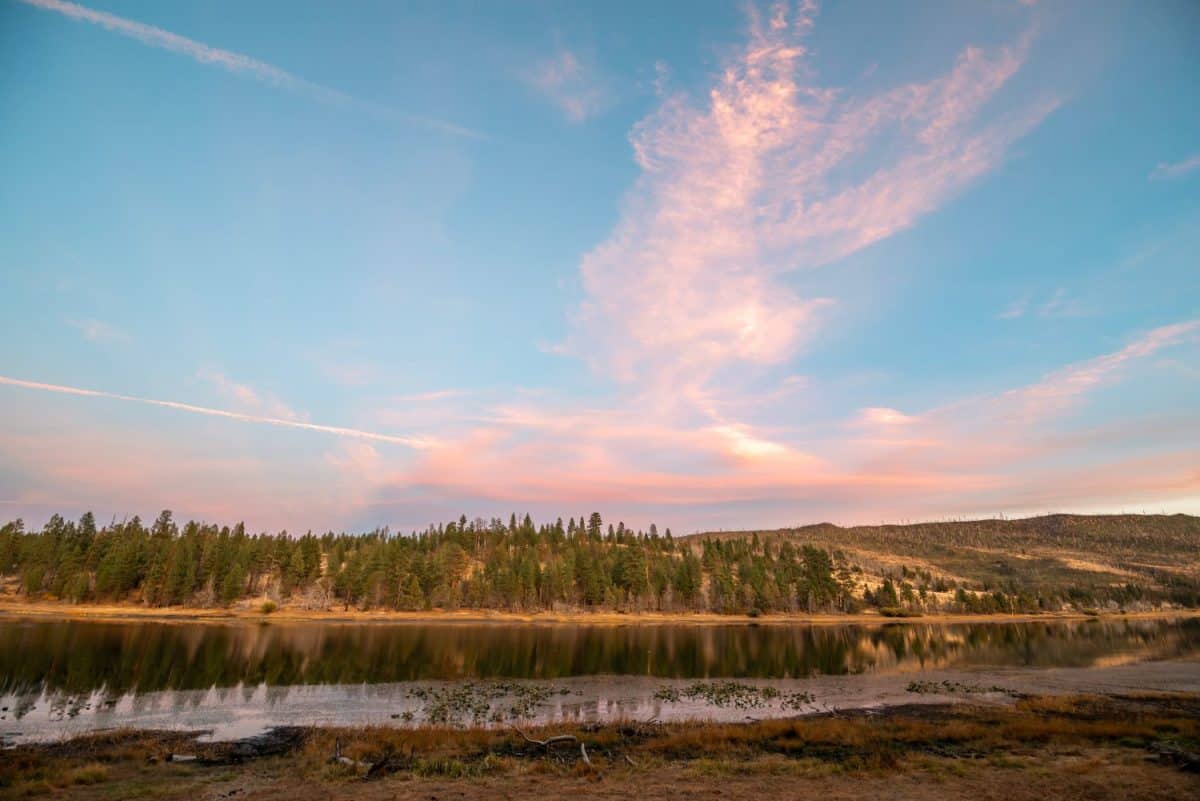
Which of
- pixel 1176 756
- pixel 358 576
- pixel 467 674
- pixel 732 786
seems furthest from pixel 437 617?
pixel 1176 756

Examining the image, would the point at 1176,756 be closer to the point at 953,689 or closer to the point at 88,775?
the point at 953,689

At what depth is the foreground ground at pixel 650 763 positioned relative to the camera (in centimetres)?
1923

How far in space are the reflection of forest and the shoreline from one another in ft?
49.9

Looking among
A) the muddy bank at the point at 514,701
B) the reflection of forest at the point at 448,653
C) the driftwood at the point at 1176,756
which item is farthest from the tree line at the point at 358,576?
the driftwood at the point at 1176,756

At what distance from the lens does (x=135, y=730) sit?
28625 mm

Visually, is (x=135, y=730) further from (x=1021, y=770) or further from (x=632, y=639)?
(x=632, y=639)

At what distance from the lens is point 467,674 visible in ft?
179

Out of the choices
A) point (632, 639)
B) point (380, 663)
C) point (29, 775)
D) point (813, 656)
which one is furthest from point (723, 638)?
point (29, 775)

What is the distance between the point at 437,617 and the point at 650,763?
123 m

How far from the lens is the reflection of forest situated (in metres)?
48.0

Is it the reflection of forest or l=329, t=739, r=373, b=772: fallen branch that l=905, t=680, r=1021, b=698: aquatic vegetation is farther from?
l=329, t=739, r=373, b=772: fallen branch

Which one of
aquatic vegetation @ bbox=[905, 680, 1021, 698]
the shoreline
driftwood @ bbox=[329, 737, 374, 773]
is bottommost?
the shoreline

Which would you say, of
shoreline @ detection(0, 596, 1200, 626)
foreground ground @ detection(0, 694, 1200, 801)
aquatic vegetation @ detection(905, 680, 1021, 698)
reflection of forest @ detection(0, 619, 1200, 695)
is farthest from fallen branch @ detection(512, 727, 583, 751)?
shoreline @ detection(0, 596, 1200, 626)

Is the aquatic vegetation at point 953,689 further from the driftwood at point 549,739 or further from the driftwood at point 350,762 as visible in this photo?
the driftwood at point 350,762
